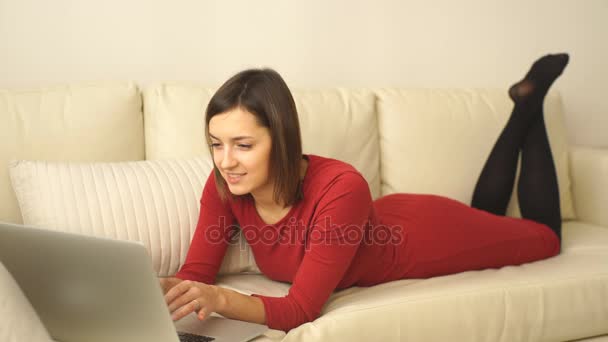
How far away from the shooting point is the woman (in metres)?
1.45

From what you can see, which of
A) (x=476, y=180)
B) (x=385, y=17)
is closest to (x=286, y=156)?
(x=476, y=180)

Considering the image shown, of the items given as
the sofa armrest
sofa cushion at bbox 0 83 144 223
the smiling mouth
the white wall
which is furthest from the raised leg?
sofa cushion at bbox 0 83 144 223

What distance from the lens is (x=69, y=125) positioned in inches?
74.1

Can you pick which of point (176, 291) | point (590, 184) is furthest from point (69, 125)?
point (590, 184)

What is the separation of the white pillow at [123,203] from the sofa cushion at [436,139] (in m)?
0.73

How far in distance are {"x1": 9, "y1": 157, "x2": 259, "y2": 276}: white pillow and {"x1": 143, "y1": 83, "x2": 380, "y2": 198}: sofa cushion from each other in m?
0.21

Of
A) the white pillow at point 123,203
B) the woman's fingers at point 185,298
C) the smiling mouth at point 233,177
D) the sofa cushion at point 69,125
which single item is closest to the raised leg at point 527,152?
the white pillow at point 123,203

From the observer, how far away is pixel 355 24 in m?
2.56

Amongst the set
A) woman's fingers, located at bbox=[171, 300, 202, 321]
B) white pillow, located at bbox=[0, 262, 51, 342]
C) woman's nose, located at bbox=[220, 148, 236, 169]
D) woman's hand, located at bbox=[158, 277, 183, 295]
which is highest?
woman's nose, located at bbox=[220, 148, 236, 169]

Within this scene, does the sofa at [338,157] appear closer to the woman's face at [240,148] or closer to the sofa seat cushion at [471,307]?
the sofa seat cushion at [471,307]

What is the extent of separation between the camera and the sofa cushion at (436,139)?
2.27 metres

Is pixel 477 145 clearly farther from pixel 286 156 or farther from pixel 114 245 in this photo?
pixel 114 245

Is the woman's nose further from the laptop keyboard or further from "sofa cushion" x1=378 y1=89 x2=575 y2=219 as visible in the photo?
"sofa cushion" x1=378 y1=89 x2=575 y2=219

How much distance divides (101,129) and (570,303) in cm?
135
